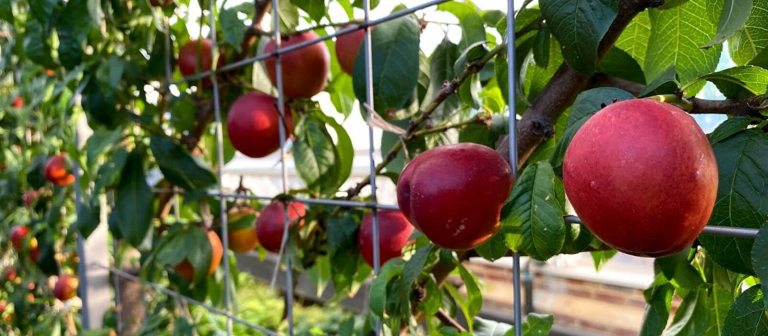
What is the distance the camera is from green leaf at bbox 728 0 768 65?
0.35 metres

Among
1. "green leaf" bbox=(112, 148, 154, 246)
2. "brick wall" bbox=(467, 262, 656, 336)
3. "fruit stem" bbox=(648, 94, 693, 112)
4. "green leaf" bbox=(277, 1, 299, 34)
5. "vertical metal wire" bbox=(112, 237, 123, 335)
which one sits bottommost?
"brick wall" bbox=(467, 262, 656, 336)

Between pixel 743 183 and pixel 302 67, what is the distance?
51 cm

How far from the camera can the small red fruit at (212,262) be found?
3.06 ft

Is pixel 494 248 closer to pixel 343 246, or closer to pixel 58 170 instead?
pixel 343 246

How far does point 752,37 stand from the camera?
0.36m

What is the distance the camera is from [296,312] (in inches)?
125

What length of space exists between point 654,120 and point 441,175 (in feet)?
0.47

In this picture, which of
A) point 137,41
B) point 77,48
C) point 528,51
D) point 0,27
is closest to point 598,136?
point 528,51

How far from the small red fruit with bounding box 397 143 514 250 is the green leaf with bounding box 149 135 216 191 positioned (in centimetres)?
50

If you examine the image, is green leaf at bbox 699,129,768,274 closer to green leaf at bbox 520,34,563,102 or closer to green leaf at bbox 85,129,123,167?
green leaf at bbox 520,34,563,102

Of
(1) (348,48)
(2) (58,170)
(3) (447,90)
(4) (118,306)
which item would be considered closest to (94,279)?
(4) (118,306)

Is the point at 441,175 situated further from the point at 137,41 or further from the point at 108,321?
the point at 108,321

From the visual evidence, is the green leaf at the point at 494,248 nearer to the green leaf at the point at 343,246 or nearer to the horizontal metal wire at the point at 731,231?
the horizontal metal wire at the point at 731,231

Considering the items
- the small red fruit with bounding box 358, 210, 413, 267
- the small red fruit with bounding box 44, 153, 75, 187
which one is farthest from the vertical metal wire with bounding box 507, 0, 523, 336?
the small red fruit with bounding box 44, 153, 75, 187
